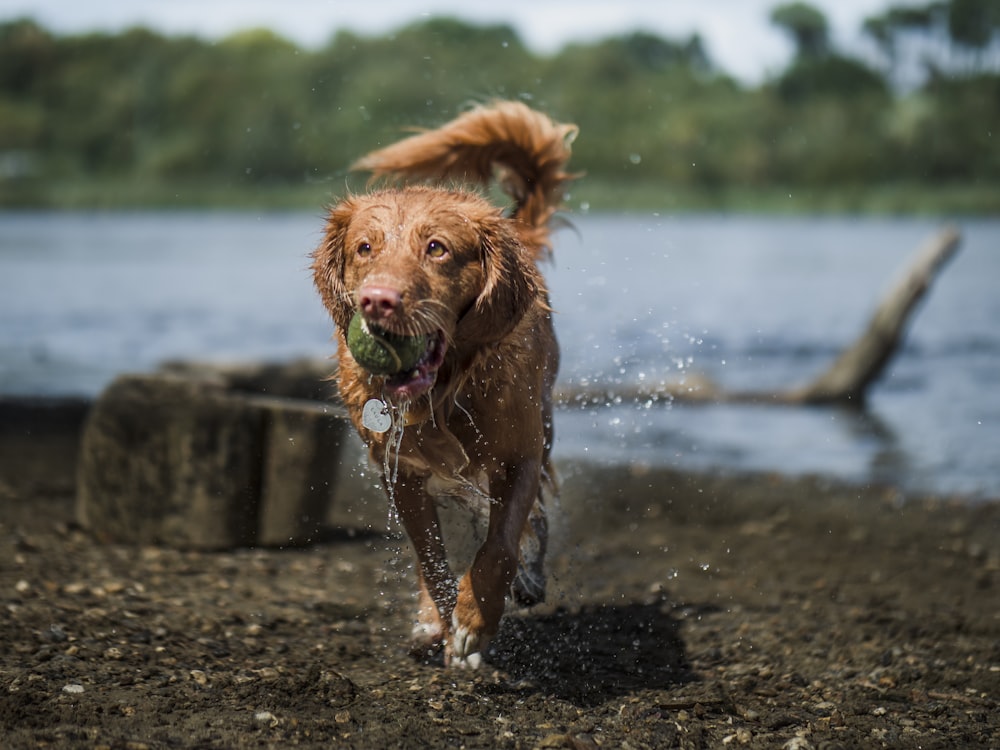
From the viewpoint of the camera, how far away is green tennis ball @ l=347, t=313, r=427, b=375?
372 centimetres

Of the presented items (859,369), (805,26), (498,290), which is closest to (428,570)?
(498,290)

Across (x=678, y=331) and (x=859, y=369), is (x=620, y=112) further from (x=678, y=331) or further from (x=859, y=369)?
(x=859, y=369)

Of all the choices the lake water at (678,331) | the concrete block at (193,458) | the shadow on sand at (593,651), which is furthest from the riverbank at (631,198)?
the shadow on sand at (593,651)

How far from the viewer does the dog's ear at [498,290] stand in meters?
4.02

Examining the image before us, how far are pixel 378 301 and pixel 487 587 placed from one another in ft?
4.13

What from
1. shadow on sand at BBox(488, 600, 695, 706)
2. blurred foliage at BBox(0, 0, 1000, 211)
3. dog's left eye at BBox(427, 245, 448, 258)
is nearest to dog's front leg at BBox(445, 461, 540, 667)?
shadow on sand at BBox(488, 600, 695, 706)

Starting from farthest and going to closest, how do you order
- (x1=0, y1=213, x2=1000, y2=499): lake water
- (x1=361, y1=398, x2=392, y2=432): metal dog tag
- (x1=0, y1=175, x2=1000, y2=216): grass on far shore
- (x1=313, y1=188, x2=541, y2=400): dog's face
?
(x1=0, y1=175, x2=1000, y2=216): grass on far shore < (x1=0, y1=213, x2=1000, y2=499): lake water < (x1=361, y1=398, x2=392, y2=432): metal dog tag < (x1=313, y1=188, x2=541, y2=400): dog's face

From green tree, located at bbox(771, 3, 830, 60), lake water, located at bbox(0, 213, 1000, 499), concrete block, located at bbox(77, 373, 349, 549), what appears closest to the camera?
concrete block, located at bbox(77, 373, 349, 549)

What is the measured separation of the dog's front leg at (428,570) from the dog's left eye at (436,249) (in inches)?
44.9

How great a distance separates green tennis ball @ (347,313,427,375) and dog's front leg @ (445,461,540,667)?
33.3 inches

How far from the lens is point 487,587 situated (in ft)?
14.0

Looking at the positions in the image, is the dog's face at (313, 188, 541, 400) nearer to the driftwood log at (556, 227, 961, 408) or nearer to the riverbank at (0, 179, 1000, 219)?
the driftwood log at (556, 227, 961, 408)

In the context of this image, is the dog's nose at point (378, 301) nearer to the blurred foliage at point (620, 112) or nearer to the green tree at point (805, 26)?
the blurred foliage at point (620, 112)

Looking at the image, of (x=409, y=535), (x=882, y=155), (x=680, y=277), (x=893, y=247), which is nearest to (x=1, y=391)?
(x=409, y=535)
